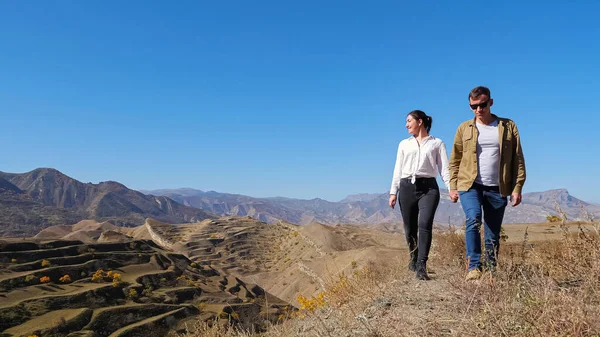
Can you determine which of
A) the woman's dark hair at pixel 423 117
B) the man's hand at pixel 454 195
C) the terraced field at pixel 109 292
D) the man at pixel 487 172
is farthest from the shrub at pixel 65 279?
the man at pixel 487 172

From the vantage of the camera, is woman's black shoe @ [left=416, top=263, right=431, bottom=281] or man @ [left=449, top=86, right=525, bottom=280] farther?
woman's black shoe @ [left=416, top=263, right=431, bottom=281]

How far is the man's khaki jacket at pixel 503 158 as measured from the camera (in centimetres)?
440

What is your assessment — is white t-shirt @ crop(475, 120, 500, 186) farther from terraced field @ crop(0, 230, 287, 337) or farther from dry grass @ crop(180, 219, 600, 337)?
terraced field @ crop(0, 230, 287, 337)

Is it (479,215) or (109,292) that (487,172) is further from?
(109,292)

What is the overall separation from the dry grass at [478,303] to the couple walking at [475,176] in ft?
1.23

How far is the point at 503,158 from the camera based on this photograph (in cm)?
442

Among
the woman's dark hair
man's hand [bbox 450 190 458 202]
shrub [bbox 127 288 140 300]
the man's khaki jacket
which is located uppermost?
the woman's dark hair

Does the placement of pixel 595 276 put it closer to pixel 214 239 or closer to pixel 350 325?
pixel 350 325

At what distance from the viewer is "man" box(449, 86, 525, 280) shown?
14.4 feet

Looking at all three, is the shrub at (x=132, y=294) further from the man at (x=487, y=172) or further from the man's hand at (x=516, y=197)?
the man's hand at (x=516, y=197)

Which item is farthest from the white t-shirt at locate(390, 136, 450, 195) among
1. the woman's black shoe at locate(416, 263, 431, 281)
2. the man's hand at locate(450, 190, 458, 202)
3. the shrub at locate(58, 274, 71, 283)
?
the shrub at locate(58, 274, 71, 283)

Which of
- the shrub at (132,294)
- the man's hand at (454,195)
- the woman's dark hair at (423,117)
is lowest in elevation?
the shrub at (132,294)

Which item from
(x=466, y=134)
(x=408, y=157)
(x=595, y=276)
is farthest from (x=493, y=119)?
(x=595, y=276)

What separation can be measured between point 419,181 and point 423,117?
0.93 meters
